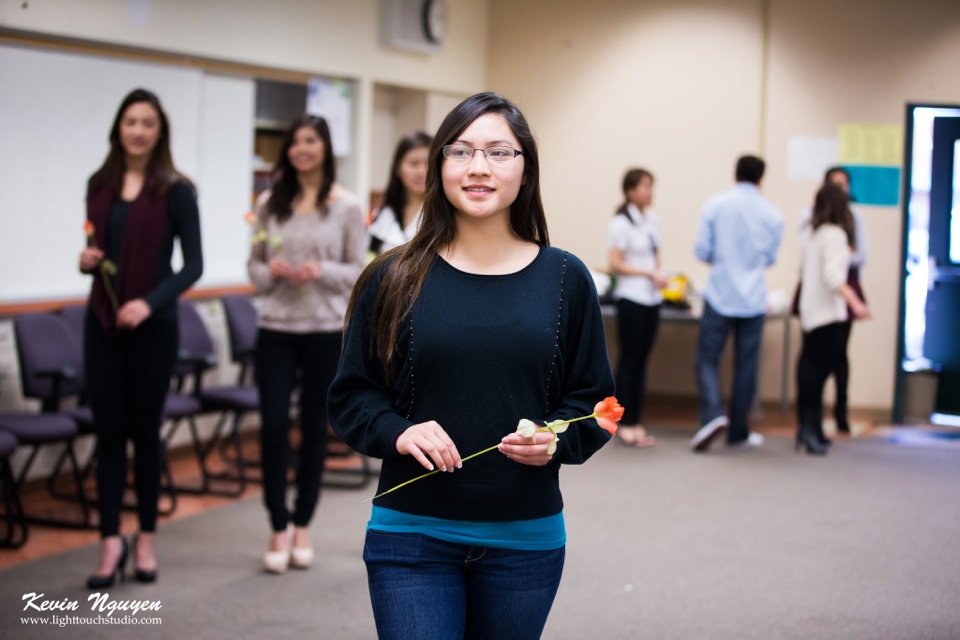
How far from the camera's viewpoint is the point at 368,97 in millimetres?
7672

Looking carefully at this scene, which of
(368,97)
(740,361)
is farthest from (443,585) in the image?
(368,97)

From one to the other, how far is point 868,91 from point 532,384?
6.91 meters

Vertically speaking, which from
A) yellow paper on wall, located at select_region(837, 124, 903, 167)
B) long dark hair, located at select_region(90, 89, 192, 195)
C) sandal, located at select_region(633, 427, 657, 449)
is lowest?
sandal, located at select_region(633, 427, 657, 449)

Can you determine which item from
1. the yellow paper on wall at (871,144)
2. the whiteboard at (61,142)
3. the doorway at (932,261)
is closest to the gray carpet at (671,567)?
the whiteboard at (61,142)

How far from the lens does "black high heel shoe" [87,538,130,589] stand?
401cm

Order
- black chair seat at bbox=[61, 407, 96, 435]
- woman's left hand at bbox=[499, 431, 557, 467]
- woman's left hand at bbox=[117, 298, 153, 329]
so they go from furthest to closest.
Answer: black chair seat at bbox=[61, 407, 96, 435], woman's left hand at bbox=[117, 298, 153, 329], woman's left hand at bbox=[499, 431, 557, 467]

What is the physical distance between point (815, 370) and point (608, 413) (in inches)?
206

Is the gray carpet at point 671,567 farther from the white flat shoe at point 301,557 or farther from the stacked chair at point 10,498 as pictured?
the stacked chair at point 10,498

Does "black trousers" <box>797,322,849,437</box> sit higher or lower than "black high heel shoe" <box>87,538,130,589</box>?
higher

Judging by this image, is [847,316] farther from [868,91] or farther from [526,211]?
[526,211]

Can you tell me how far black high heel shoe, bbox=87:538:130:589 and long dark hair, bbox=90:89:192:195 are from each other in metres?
1.24

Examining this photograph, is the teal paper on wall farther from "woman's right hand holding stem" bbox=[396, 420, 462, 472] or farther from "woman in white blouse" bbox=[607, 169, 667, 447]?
"woman's right hand holding stem" bbox=[396, 420, 462, 472]

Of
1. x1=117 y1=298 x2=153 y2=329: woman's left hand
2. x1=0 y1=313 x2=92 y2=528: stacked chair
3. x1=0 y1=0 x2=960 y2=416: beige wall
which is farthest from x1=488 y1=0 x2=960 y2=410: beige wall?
x1=117 y1=298 x2=153 y2=329: woman's left hand

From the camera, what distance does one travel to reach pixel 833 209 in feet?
21.8
